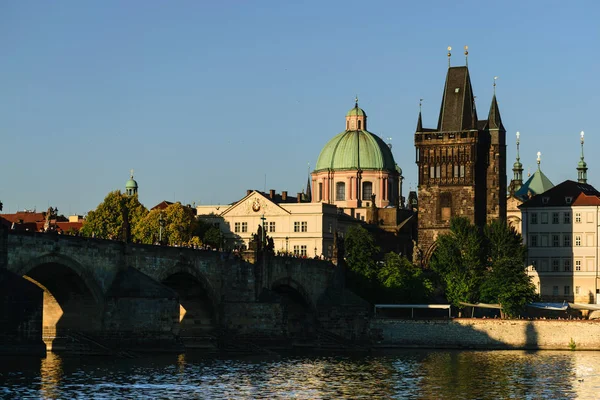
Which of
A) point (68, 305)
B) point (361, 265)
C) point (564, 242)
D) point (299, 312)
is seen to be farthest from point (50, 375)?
point (564, 242)

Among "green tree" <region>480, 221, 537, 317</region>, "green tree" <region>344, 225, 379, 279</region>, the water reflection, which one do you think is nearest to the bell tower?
"green tree" <region>480, 221, 537, 317</region>

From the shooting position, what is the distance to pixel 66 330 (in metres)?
97.6

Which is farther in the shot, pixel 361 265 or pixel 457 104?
pixel 457 104

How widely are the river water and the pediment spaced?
250 ft

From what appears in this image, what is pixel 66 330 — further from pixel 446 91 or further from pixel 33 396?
pixel 446 91

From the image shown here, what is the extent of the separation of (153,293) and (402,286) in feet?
157

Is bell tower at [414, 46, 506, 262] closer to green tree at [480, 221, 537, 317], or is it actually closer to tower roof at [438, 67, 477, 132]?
tower roof at [438, 67, 477, 132]

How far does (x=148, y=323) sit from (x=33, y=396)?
2317 cm

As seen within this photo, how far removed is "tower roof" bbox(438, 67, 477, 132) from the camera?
606ft

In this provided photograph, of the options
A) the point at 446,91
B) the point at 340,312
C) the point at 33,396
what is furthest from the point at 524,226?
the point at 33,396

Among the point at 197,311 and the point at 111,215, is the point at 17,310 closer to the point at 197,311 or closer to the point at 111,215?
the point at 197,311

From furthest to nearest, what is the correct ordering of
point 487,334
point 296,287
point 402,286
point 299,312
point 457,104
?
1. point 457,104
2. point 402,286
3. point 299,312
4. point 296,287
5. point 487,334

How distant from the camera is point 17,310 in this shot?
3430 inches

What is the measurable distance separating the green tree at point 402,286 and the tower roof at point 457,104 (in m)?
41.3
